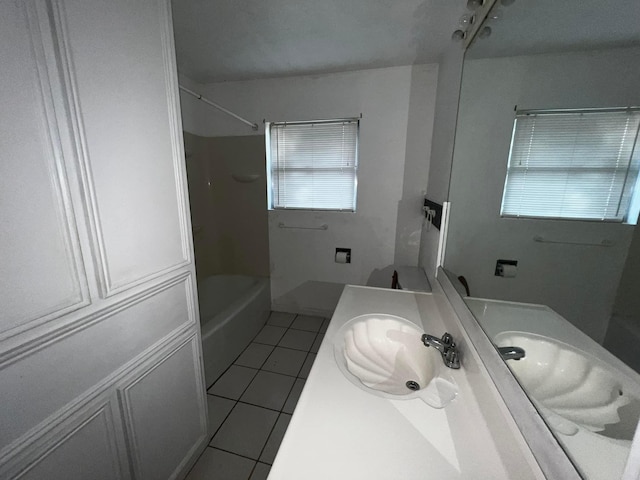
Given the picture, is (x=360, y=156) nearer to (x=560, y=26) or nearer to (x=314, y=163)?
(x=314, y=163)

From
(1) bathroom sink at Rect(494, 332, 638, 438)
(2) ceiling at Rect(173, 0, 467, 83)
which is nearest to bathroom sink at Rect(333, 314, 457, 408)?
(1) bathroom sink at Rect(494, 332, 638, 438)

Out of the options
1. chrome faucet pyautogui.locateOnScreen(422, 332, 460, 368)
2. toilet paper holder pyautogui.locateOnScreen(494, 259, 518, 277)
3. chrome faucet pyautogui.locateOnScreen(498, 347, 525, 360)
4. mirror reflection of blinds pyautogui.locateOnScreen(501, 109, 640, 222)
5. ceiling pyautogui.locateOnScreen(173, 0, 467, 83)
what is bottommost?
chrome faucet pyautogui.locateOnScreen(422, 332, 460, 368)

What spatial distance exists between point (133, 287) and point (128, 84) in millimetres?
691

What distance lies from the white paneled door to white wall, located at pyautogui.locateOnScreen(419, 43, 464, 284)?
1397mm

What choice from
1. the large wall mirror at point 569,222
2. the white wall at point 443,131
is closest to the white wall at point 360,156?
the white wall at point 443,131

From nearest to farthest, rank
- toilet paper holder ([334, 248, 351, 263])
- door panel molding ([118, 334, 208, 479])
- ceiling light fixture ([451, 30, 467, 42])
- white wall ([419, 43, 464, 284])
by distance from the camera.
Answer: door panel molding ([118, 334, 208, 479]), ceiling light fixture ([451, 30, 467, 42]), white wall ([419, 43, 464, 284]), toilet paper holder ([334, 248, 351, 263])

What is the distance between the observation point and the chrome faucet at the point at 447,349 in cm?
78

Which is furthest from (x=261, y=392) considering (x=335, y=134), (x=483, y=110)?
(x=335, y=134)

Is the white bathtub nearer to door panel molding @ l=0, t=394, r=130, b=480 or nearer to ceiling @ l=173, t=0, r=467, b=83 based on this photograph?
door panel molding @ l=0, t=394, r=130, b=480

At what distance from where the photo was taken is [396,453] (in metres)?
0.53

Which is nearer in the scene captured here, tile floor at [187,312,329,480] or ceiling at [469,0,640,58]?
ceiling at [469,0,640,58]

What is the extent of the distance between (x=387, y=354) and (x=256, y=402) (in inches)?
43.4

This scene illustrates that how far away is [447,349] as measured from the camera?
805 millimetres

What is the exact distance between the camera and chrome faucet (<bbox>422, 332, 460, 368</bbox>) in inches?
30.8
